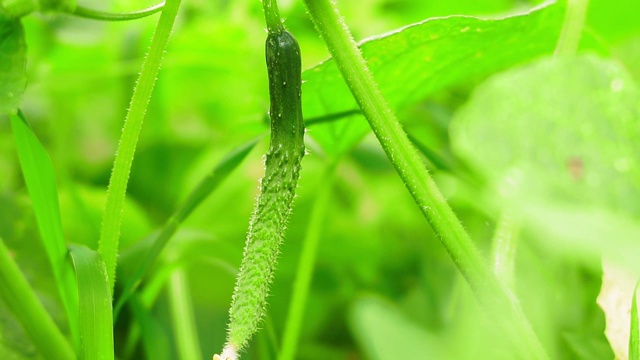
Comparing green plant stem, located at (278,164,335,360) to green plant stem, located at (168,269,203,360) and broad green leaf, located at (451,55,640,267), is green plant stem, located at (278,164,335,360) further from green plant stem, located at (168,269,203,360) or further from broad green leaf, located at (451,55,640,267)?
broad green leaf, located at (451,55,640,267)

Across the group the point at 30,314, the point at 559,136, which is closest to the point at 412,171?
the point at 559,136

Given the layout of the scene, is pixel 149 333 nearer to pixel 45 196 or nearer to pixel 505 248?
pixel 45 196

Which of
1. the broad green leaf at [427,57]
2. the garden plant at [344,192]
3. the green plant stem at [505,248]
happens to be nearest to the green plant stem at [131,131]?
the garden plant at [344,192]

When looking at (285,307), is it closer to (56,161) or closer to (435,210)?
(56,161)

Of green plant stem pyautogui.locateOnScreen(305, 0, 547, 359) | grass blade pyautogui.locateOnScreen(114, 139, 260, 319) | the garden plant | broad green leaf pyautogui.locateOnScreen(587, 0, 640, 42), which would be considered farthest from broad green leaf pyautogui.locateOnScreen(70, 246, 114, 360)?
broad green leaf pyautogui.locateOnScreen(587, 0, 640, 42)

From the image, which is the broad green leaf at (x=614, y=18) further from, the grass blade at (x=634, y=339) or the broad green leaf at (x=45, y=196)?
the broad green leaf at (x=45, y=196)
